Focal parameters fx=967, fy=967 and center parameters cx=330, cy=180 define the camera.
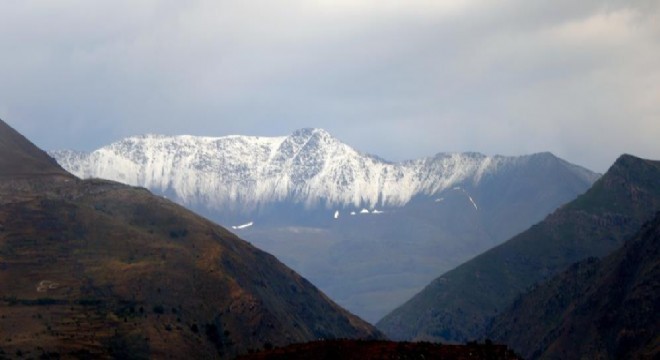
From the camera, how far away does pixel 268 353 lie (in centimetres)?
13812

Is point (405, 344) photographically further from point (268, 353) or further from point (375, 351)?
point (268, 353)

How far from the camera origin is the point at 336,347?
136625 mm

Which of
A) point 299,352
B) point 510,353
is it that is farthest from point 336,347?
point 510,353

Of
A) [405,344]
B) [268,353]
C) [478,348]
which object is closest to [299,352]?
[268,353]

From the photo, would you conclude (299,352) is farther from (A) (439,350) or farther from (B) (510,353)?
(B) (510,353)

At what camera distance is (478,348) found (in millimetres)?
132000

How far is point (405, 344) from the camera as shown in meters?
136

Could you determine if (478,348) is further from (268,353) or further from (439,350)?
(268,353)

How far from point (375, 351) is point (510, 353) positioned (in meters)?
18.3

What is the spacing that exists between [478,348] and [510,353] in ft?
14.2

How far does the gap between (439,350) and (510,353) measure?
31.4ft

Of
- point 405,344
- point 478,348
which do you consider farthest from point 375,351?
point 478,348

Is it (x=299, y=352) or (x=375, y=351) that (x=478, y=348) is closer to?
(x=375, y=351)

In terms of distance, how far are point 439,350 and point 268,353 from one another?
2462 cm
